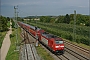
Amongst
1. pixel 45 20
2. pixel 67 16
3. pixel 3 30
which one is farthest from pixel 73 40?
pixel 45 20

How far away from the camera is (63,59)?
25.2 m

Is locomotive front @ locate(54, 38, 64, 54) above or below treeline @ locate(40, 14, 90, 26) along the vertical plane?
below

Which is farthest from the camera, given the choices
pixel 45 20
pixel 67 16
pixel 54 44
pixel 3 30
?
pixel 45 20

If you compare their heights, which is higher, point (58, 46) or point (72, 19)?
point (72, 19)

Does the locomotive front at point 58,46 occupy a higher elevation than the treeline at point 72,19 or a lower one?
lower

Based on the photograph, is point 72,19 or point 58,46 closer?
point 58,46

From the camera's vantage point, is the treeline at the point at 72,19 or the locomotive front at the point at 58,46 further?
the treeline at the point at 72,19

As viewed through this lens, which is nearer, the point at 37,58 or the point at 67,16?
the point at 37,58

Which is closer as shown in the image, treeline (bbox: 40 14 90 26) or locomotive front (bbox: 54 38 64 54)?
locomotive front (bbox: 54 38 64 54)

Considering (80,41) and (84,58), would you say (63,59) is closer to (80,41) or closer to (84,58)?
(84,58)

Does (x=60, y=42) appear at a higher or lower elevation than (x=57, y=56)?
higher

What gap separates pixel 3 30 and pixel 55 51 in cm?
6739

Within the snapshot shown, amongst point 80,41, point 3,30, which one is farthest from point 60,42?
point 3,30

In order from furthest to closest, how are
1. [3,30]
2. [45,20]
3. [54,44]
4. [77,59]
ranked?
[45,20] < [3,30] < [54,44] < [77,59]
